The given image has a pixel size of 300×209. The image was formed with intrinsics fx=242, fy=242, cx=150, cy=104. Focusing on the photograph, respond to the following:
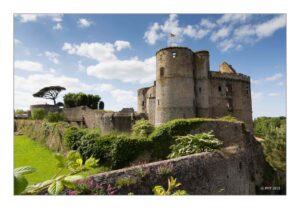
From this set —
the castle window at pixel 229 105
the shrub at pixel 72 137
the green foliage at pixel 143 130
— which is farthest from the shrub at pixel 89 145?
the castle window at pixel 229 105

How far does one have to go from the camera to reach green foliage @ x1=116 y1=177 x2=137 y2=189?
5.86 meters

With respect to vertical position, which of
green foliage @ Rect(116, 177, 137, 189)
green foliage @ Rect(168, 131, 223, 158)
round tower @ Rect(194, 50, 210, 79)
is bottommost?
green foliage @ Rect(116, 177, 137, 189)

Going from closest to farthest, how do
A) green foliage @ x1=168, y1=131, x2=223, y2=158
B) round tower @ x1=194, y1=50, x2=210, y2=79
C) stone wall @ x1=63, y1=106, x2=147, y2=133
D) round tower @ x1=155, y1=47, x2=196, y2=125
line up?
green foliage @ x1=168, y1=131, x2=223, y2=158 → round tower @ x1=155, y1=47, x2=196, y2=125 → stone wall @ x1=63, y1=106, x2=147, y2=133 → round tower @ x1=194, y1=50, x2=210, y2=79

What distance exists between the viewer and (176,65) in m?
16.8

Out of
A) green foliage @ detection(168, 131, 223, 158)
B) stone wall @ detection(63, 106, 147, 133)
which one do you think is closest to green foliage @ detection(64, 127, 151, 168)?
green foliage @ detection(168, 131, 223, 158)

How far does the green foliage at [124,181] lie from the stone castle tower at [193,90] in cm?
1040

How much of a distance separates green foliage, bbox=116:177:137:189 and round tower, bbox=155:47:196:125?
1040cm

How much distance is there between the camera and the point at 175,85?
1661 cm

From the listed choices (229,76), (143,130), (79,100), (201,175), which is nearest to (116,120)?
(143,130)

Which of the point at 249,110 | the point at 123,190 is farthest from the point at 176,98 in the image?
the point at 123,190

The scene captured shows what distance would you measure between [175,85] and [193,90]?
151 centimetres

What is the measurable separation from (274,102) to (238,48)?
309 centimetres

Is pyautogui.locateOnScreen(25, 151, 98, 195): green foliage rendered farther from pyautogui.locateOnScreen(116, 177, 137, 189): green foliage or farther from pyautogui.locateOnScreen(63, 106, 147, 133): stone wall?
pyautogui.locateOnScreen(63, 106, 147, 133): stone wall
